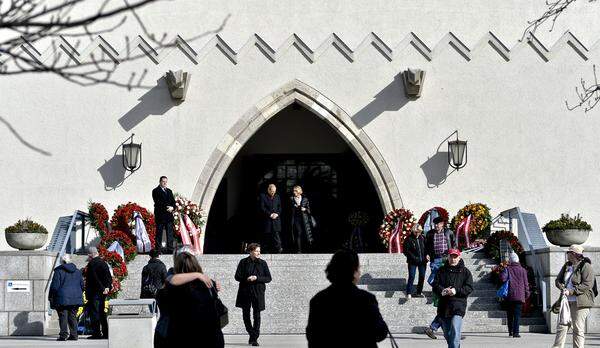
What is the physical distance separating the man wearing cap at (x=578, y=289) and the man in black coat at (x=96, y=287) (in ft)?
22.6

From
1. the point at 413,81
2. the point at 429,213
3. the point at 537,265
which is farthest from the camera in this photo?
the point at 413,81

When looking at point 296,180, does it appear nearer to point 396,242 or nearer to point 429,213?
point 396,242

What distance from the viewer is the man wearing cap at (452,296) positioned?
12.8 meters

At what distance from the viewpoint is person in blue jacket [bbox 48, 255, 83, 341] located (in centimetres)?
1756

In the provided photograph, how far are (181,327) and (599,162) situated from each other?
16.9 m

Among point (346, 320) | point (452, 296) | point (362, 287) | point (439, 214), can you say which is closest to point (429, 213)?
point (439, 214)

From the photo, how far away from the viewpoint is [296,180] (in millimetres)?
27234

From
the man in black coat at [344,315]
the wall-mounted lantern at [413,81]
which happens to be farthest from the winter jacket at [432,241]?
the man in black coat at [344,315]

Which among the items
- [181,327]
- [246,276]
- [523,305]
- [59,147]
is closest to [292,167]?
[59,147]

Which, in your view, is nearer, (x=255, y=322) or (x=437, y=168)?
(x=255, y=322)

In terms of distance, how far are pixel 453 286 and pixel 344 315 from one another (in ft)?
18.9

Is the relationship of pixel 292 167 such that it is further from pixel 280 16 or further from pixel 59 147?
pixel 59 147

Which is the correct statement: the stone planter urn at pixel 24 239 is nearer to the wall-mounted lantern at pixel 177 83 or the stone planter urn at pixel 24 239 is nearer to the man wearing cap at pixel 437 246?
the wall-mounted lantern at pixel 177 83

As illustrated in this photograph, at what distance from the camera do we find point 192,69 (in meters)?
24.4
